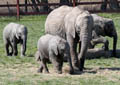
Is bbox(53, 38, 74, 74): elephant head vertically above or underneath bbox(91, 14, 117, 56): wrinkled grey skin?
above

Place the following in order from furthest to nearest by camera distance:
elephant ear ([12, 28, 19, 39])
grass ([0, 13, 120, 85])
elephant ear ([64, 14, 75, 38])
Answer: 1. elephant ear ([12, 28, 19, 39])
2. elephant ear ([64, 14, 75, 38])
3. grass ([0, 13, 120, 85])

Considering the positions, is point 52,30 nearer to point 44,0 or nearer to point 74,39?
point 74,39

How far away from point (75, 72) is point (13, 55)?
4.37 metres

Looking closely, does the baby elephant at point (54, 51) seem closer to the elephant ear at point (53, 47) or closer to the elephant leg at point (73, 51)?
the elephant ear at point (53, 47)

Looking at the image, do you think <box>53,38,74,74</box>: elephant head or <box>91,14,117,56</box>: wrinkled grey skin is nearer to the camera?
<box>53,38,74,74</box>: elephant head

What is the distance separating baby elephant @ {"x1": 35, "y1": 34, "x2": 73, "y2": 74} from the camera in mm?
12906

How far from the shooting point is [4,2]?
3681 cm

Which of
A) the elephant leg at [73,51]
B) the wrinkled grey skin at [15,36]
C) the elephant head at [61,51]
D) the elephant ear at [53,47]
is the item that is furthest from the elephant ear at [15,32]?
the elephant head at [61,51]

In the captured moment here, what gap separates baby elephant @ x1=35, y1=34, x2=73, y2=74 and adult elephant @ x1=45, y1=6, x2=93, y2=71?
0.92 metres

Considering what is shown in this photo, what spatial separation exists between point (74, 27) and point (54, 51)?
1505 mm

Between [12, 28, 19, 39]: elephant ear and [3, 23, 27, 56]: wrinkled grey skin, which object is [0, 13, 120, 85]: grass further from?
[12, 28, 19, 39]: elephant ear

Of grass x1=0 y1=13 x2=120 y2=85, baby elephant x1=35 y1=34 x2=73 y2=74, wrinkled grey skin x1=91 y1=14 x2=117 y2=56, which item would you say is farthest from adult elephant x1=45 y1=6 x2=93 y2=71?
wrinkled grey skin x1=91 y1=14 x2=117 y2=56

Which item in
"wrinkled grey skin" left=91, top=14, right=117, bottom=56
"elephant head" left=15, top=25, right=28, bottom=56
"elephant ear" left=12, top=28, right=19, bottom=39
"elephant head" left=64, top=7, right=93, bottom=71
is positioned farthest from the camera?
"wrinkled grey skin" left=91, top=14, right=117, bottom=56

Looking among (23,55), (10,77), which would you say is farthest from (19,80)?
(23,55)
